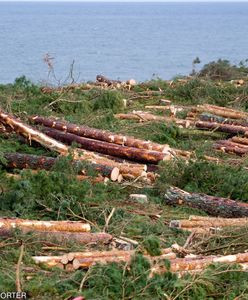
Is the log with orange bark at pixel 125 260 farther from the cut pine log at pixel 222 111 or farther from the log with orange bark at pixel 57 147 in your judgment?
the cut pine log at pixel 222 111

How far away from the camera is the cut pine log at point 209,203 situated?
10547mm

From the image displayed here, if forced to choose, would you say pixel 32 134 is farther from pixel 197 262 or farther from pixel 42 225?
pixel 197 262

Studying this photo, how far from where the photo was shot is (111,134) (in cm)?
1353

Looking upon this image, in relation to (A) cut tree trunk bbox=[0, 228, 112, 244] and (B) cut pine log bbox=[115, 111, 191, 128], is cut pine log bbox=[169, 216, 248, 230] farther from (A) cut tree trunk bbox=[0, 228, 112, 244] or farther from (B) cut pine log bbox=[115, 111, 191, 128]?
(B) cut pine log bbox=[115, 111, 191, 128]

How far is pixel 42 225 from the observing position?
911 centimetres

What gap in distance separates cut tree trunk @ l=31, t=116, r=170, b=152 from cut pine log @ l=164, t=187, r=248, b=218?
191 centimetres

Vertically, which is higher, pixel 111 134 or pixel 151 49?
pixel 111 134

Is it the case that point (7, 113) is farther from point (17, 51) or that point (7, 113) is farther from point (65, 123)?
point (17, 51)

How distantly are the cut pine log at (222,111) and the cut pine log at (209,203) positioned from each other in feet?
18.5

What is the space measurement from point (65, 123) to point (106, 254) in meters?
5.90

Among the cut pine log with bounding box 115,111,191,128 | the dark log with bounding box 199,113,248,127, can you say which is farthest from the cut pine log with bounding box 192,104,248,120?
the cut pine log with bounding box 115,111,191,128

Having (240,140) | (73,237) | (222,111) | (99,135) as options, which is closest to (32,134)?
(99,135)

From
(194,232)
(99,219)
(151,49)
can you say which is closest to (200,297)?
(194,232)

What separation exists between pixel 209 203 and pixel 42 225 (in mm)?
2539
